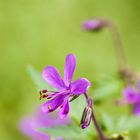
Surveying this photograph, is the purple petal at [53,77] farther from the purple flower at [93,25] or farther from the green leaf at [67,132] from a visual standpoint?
the purple flower at [93,25]

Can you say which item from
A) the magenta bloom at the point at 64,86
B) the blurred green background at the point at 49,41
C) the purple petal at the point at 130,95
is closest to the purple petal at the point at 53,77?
the magenta bloom at the point at 64,86

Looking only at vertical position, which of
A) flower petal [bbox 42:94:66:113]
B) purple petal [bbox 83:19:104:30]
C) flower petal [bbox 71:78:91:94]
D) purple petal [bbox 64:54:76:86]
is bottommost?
flower petal [bbox 42:94:66:113]

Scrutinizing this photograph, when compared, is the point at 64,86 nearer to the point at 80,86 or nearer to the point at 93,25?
the point at 80,86

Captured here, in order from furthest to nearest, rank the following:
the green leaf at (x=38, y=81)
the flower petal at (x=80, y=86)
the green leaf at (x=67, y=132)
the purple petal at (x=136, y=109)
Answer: the purple petal at (x=136, y=109)
the green leaf at (x=38, y=81)
the green leaf at (x=67, y=132)
the flower petal at (x=80, y=86)

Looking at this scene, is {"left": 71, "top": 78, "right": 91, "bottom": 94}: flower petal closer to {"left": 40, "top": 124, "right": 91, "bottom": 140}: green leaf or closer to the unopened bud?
the unopened bud

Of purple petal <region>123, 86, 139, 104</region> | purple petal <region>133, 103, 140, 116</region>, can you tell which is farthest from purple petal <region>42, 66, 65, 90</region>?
purple petal <region>133, 103, 140, 116</region>

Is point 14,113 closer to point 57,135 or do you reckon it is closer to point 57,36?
point 57,36

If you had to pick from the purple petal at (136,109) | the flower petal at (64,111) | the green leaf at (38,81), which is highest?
the purple petal at (136,109)

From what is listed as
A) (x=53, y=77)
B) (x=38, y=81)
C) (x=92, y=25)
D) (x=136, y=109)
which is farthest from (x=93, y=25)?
(x=53, y=77)
